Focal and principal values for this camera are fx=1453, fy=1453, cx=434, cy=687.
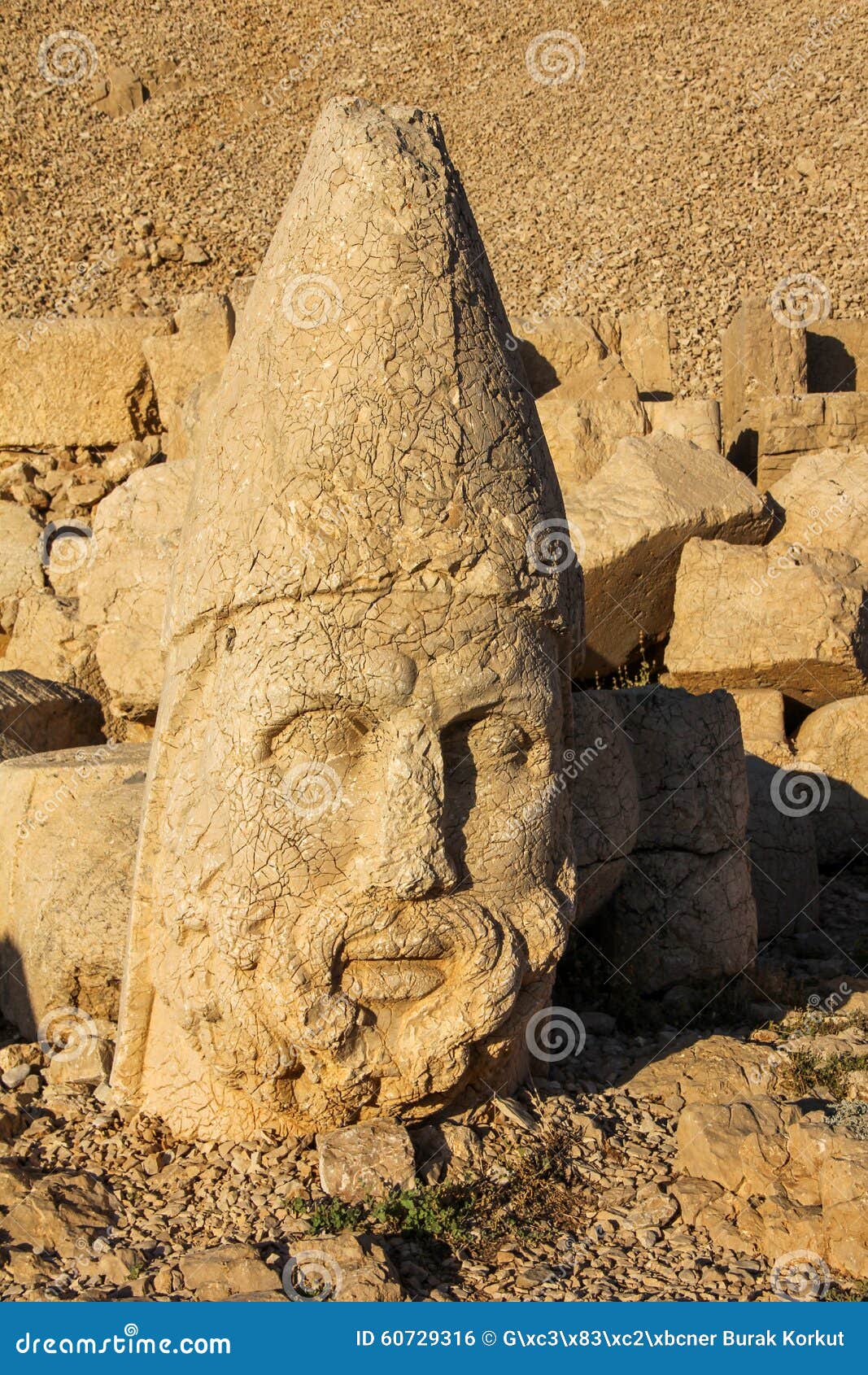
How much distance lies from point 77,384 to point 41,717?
5059 mm

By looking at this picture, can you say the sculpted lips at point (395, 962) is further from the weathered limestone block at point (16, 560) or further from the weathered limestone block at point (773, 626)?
the weathered limestone block at point (16, 560)

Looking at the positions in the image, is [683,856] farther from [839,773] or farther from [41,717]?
[41,717]

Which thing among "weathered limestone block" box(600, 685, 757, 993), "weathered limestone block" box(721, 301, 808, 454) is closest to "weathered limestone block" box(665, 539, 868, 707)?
"weathered limestone block" box(600, 685, 757, 993)

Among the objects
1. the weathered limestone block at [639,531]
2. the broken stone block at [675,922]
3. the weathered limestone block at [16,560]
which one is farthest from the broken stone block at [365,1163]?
the weathered limestone block at [16,560]

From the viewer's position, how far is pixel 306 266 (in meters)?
3.49

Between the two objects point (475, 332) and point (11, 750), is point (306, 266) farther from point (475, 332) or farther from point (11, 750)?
point (11, 750)

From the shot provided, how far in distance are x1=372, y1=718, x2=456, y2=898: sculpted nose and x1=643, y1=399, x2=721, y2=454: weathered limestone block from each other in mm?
6546

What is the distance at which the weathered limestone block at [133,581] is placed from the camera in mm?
7023

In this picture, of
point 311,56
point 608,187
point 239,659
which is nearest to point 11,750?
point 239,659

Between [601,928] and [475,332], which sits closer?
[475,332]

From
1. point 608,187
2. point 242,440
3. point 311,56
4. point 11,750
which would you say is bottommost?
point 11,750

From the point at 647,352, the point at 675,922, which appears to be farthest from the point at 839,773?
the point at 647,352

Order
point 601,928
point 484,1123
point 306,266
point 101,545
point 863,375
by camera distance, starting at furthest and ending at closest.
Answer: point 863,375
point 101,545
point 601,928
point 484,1123
point 306,266

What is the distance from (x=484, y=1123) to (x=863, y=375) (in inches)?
359
